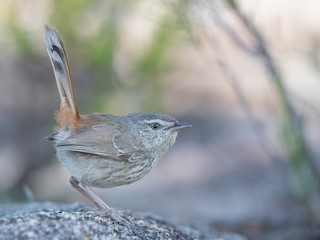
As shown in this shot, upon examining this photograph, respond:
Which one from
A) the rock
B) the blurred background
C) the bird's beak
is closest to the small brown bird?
the bird's beak

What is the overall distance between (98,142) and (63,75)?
1.79 ft

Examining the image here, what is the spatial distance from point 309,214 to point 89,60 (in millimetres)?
3449

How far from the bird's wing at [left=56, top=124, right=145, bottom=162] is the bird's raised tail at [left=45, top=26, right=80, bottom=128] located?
0.47ft

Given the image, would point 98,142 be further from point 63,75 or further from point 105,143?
point 63,75

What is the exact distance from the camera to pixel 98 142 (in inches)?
236

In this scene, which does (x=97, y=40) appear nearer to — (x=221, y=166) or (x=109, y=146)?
(x=221, y=166)

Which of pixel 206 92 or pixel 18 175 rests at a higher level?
pixel 206 92

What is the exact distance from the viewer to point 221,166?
11.5 m

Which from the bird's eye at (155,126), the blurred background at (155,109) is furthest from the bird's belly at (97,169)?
the blurred background at (155,109)

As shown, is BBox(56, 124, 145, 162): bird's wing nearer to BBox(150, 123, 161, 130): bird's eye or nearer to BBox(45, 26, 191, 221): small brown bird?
BBox(45, 26, 191, 221): small brown bird

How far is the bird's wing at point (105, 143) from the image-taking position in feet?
19.2

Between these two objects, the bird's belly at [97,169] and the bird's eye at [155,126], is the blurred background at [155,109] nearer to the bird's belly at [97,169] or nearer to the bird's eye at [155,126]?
the bird's eye at [155,126]

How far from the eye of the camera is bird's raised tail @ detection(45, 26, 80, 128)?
5.88m

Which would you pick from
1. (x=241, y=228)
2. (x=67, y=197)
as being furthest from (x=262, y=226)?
(x=67, y=197)
